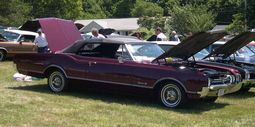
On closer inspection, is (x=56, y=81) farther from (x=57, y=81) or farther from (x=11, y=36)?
(x=11, y=36)

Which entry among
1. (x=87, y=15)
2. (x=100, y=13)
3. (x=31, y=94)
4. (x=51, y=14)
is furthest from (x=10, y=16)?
(x=100, y=13)

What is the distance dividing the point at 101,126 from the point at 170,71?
265 centimetres

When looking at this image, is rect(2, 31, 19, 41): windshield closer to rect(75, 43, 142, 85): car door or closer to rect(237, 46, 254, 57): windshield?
rect(75, 43, 142, 85): car door

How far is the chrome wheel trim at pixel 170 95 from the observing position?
10.1m

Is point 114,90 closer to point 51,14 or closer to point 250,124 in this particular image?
point 250,124

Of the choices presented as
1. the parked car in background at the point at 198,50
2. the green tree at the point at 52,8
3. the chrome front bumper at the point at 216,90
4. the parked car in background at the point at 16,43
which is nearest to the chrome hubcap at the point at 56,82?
the parked car in background at the point at 198,50

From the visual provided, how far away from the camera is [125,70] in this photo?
412 inches

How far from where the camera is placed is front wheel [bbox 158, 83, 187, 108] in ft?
32.7

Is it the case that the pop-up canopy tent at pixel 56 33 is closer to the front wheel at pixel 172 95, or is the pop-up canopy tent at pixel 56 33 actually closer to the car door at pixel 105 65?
the car door at pixel 105 65

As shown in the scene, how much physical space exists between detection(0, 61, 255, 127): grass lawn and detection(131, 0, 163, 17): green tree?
97586mm

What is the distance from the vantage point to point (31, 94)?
11031 millimetres

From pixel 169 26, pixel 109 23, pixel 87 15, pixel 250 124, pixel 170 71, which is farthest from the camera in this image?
pixel 87 15

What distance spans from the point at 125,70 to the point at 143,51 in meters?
0.94

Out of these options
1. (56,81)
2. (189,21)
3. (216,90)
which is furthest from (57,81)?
(189,21)
